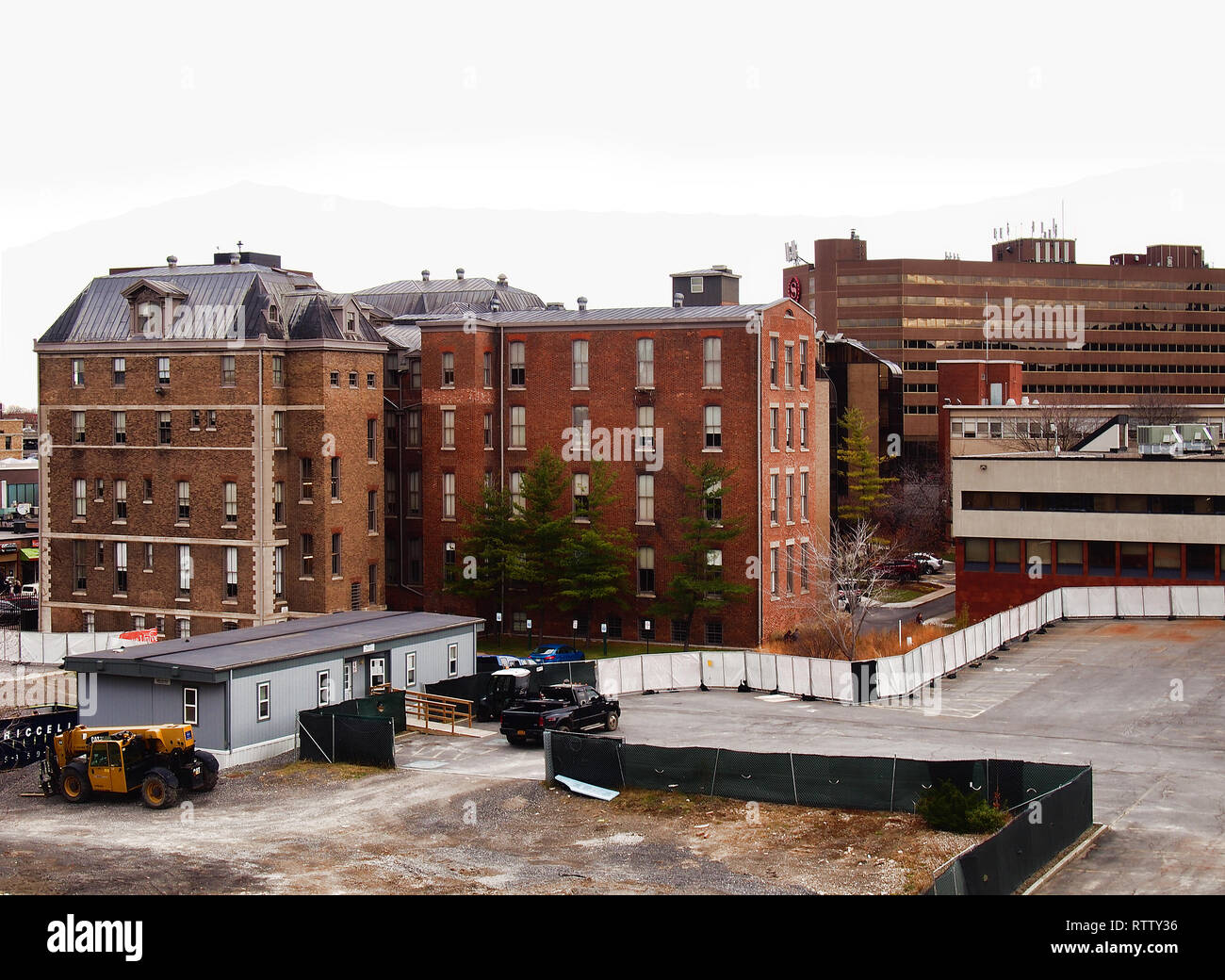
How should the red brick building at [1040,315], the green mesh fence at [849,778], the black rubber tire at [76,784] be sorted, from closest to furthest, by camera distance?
the green mesh fence at [849,778] → the black rubber tire at [76,784] → the red brick building at [1040,315]

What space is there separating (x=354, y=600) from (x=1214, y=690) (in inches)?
1558

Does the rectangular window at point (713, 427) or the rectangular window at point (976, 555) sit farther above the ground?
the rectangular window at point (713, 427)

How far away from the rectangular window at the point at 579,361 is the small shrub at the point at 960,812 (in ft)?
145

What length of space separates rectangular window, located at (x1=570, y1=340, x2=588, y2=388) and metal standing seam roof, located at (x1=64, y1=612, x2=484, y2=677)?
20.6 metres

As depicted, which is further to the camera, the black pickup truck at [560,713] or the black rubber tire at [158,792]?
the black pickup truck at [560,713]

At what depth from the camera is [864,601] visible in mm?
64500

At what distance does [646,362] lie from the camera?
2822 inches

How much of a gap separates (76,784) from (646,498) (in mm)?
38084

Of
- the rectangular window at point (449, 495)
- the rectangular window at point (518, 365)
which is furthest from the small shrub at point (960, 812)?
the rectangular window at point (449, 495)

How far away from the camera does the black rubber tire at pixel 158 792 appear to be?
1467 inches

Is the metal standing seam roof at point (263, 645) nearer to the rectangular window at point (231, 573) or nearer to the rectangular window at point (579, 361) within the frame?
the rectangular window at point (231, 573)

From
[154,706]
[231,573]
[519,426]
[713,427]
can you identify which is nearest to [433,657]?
[154,706]

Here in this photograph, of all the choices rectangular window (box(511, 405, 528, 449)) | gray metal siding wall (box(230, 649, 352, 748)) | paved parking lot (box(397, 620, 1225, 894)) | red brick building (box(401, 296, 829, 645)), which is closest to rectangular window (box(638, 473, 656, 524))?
red brick building (box(401, 296, 829, 645))
